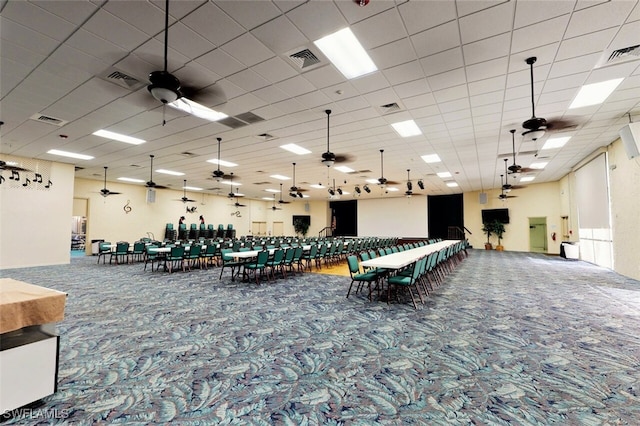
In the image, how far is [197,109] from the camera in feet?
19.5

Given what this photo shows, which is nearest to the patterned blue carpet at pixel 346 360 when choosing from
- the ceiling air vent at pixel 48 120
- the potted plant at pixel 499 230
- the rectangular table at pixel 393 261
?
the rectangular table at pixel 393 261

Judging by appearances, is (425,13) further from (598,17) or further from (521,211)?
(521,211)

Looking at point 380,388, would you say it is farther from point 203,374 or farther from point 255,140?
point 255,140

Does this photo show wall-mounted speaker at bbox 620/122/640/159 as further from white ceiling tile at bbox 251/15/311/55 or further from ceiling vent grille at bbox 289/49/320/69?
white ceiling tile at bbox 251/15/311/55

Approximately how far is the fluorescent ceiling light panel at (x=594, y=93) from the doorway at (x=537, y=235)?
14.1 metres

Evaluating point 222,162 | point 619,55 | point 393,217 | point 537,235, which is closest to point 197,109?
point 222,162

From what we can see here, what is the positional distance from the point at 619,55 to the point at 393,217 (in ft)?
58.6

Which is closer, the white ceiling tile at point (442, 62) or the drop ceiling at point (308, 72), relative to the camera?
the drop ceiling at point (308, 72)

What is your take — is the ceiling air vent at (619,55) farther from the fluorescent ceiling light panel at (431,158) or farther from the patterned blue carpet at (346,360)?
the fluorescent ceiling light panel at (431,158)

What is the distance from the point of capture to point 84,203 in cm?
1449

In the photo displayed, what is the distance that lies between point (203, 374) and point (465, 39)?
5.04 m

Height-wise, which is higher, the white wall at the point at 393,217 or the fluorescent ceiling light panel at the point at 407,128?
the fluorescent ceiling light panel at the point at 407,128

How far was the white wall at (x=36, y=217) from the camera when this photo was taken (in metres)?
9.45

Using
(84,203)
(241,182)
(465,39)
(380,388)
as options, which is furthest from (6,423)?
(84,203)
